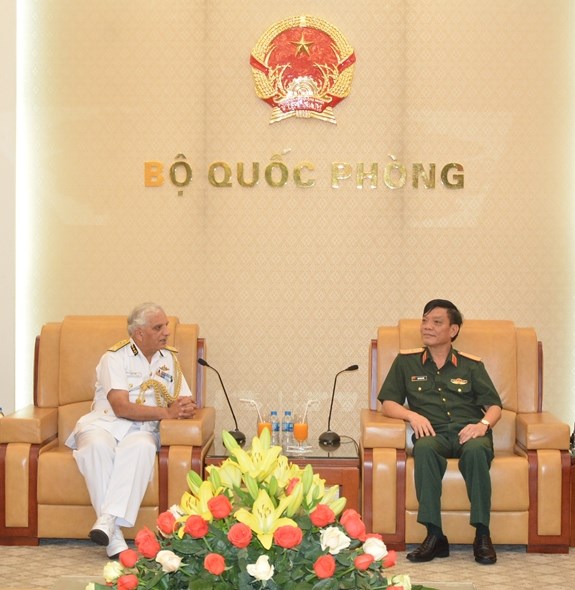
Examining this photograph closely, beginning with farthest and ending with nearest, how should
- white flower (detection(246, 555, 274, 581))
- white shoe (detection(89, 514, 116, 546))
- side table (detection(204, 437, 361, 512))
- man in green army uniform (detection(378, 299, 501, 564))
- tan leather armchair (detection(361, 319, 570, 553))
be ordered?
1. side table (detection(204, 437, 361, 512))
2. tan leather armchair (detection(361, 319, 570, 553))
3. man in green army uniform (detection(378, 299, 501, 564))
4. white shoe (detection(89, 514, 116, 546))
5. white flower (detection(246, 555, 274, 581))

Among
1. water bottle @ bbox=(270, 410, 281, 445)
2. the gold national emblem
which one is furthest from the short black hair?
the gold national emblem

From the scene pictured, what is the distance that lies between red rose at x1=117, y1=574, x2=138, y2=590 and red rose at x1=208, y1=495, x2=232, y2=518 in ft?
0.63

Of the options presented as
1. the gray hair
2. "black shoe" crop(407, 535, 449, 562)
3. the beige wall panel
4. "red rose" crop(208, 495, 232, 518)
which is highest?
the beige wall panel

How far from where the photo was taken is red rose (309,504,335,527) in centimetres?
180

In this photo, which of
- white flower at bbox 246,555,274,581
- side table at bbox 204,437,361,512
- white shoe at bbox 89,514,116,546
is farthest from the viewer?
side table at bbox 204,437,361,512

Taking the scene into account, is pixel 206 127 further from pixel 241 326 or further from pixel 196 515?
pixel 196 515

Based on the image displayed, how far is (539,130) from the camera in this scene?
19.1 feet

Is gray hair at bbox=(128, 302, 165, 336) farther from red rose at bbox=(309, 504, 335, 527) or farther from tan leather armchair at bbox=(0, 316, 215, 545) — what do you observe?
red rose at bbox=(309, 504, 335, 527)

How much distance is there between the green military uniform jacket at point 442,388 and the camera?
16.4 feet

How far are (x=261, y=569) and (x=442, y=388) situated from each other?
345 centimetres

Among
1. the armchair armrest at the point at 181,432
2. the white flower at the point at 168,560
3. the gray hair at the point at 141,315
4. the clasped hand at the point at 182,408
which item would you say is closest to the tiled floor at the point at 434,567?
the armchair armrest at the point at 181,432

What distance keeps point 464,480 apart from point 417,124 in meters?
2.21

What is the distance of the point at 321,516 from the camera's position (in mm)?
1799

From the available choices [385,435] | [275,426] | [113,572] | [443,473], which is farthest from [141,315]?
[113,572]
